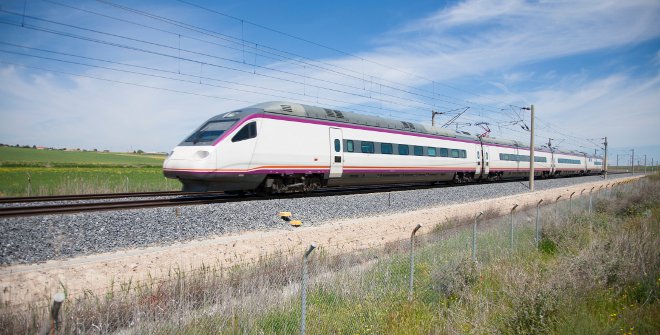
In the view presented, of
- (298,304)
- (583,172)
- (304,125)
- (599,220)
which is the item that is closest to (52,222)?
(298,304)

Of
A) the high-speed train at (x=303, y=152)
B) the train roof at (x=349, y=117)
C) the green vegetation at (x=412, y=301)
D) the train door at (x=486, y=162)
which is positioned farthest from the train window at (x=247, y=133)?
the train door at (x=486, y=162)

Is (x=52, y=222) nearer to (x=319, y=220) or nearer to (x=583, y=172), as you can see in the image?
(x=319, y=220)

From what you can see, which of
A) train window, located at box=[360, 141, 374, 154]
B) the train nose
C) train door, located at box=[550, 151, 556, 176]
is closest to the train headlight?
the train nose

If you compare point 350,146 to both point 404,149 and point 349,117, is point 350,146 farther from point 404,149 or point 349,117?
point 404,149

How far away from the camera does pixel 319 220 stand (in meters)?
11.9

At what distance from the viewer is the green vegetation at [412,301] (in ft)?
16.2

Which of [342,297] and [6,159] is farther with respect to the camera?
[6,159]

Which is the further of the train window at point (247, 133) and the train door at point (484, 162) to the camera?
the train door at point (484, 162)

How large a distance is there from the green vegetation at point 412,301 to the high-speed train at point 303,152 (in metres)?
5.18

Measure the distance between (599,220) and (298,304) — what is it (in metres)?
11.4

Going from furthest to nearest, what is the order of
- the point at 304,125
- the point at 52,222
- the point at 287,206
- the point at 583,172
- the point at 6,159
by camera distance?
the point at 583,172 < the point at 6,159 < the point at 304,125 < the point at 287,206 < the point at 52,222

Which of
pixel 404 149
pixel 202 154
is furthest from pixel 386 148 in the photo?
pixel 202 154

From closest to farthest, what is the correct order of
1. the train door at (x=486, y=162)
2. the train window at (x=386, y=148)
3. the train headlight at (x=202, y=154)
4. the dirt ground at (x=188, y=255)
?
the dirt ground at (x=188, y=255) < the train headlight at (x=202, y=154) < the train window at (x=386, y=148) < the train door at (x=486, y=162)

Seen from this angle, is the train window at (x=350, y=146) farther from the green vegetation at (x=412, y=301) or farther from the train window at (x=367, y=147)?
the green vegetation at (x=412, y=301)
